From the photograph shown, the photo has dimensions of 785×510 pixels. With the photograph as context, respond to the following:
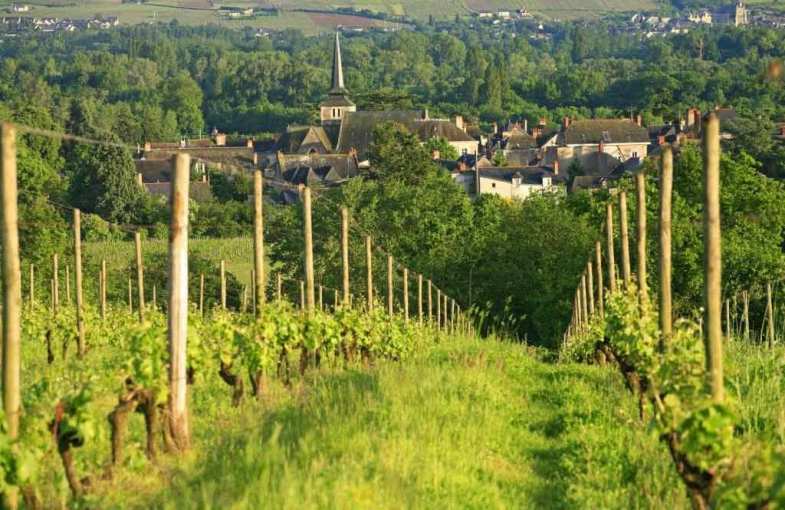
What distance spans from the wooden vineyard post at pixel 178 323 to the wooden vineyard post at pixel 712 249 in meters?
4.65

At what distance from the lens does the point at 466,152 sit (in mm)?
159750


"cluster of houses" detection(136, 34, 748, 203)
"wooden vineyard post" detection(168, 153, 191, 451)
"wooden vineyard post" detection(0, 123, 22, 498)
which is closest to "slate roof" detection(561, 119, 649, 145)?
"cluster of houses" detection(136, 34, 748, 203)

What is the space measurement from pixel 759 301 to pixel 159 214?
183 ft

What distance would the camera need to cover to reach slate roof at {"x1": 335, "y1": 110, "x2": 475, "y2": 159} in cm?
16425

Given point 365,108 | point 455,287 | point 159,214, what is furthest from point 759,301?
point 365,108

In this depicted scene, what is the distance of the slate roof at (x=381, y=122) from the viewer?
164250 mm

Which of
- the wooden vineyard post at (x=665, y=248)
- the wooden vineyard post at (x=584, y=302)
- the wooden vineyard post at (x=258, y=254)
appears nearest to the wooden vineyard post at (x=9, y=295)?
the wooden vineyard post at (x=665, y=248)

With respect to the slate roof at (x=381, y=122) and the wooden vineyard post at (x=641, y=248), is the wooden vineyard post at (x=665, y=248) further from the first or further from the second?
the slate roof at (x=381, y=122)

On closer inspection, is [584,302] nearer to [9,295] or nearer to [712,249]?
[712,249]

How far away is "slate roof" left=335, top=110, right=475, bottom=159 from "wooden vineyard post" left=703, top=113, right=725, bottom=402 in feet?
488

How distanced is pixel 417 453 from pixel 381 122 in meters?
156

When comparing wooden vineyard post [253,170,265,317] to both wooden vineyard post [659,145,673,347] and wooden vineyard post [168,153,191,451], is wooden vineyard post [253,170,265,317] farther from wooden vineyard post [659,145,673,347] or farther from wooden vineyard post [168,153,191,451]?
wooden vineyard post [659,145,673,347]

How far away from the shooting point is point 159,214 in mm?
94250

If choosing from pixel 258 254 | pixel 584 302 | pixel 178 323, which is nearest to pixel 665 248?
pixel 178 323
